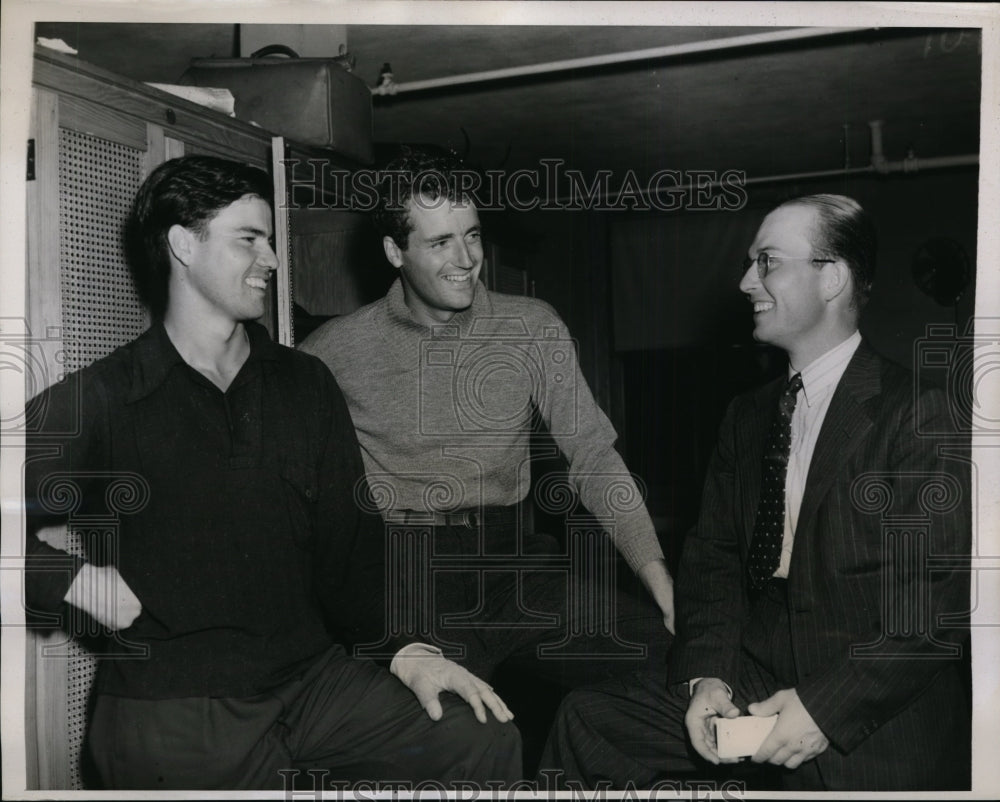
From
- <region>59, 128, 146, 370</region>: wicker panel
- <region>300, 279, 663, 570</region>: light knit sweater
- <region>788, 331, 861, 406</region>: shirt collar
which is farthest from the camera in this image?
<region>300, 279, 663, 570</region>: light knit sweater

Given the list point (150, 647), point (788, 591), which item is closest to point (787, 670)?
point (788, 591)

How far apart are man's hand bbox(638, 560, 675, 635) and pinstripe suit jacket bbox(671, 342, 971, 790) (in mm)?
100

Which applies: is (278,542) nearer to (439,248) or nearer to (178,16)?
(439,248)

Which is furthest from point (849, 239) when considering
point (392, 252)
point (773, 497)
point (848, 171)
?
point (392, 252)

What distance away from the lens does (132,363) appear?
155 cm

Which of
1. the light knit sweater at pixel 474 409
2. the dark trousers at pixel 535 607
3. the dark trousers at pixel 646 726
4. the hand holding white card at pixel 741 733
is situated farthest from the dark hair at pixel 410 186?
the hand holding white card at pixel 741 733

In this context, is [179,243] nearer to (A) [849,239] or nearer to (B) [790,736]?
(A) [849,239]

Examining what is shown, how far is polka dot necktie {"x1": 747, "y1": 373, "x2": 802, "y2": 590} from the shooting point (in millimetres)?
1602

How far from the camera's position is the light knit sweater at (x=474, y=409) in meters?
1.71

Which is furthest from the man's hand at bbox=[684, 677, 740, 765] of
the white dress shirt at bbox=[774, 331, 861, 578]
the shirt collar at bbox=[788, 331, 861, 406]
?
the shirt collar at bbox=[788, 331, 861, 406]

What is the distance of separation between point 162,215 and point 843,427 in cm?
123

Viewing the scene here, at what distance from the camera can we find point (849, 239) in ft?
5.34

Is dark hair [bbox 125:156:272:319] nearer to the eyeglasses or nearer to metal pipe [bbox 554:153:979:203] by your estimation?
metal pipe [bbox 554:153:979:203]

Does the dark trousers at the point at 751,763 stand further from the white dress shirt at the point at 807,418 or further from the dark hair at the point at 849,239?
the dark hair at the point at 849,239
